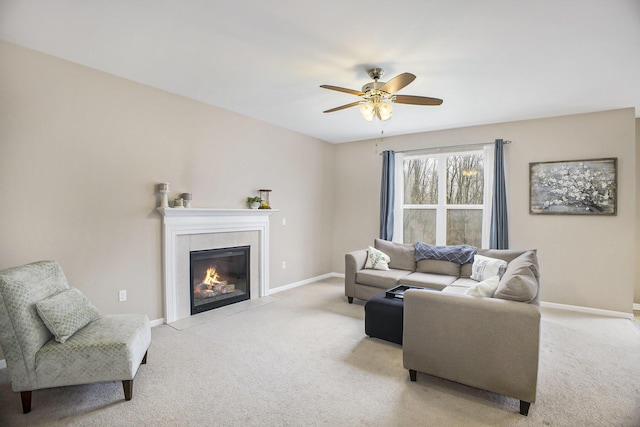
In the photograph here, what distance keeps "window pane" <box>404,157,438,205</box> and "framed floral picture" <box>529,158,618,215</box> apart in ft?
4.77

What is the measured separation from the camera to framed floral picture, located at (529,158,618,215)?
418 cm

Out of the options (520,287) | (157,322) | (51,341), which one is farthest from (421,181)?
(51,341)

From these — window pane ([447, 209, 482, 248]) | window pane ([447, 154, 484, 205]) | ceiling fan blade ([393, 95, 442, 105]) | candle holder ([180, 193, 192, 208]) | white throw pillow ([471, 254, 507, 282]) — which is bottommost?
white throw pillow ([471, 254, 507, 282])

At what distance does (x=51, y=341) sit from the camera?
2199 mm

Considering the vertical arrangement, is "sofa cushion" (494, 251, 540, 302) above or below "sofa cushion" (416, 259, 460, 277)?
above

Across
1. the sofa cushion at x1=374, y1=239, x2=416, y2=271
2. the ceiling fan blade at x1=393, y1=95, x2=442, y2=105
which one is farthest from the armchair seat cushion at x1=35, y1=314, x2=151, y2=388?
the sofa cushion at x1=374, y1=239, x2=416, y2=271

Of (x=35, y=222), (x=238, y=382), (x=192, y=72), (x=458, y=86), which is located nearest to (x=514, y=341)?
(x=238, y=382)

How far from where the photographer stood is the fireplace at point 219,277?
13.5 ft

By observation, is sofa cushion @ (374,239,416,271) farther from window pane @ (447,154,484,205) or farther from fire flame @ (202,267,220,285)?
fire flame @ (202,267,220,285)

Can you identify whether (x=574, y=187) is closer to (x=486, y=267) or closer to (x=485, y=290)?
(x=486, y=267)

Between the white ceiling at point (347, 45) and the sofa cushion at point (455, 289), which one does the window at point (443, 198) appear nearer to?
the white ceiling at point (347, 45)

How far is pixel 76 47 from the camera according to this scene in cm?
277

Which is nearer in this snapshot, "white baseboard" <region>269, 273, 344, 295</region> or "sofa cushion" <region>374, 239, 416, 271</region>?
"sofa cushion" <region>374, 239, 416, 271</region>

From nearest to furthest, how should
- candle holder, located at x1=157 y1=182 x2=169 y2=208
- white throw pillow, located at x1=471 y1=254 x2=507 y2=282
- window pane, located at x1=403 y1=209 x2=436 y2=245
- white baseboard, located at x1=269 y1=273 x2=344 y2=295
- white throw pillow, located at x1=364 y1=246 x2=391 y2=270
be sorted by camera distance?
candle holder, located at x1=157 y1=182 x2=169 y2=208
white throw pillow, located at x1=471 y1=254 x2=507 y2=282
white throw pillow, located at x1=364 y1=246 x2=391 y2=270
white baseboard, located at x1=269 y1=273 x2=344 y2=295
window pane, located at x1=403 y1=209 x2=436 y2=245
